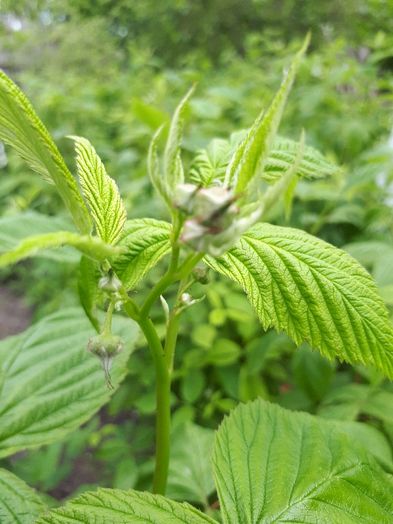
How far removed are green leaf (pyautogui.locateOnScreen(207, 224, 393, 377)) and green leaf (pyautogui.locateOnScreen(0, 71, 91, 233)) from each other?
0.55 feet

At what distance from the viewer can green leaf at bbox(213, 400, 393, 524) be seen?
656 mm

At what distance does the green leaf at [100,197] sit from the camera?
1.83 ft

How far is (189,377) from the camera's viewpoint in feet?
5.14

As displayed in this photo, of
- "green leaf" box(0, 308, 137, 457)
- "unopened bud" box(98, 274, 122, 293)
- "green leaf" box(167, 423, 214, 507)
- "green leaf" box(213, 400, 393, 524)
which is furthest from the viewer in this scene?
"green leaf" box(167, 423, 214, 507)

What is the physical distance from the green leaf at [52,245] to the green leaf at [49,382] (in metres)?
0.37

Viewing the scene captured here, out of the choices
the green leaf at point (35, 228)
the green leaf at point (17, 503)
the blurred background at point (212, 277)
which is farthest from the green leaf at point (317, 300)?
the green leaf at point (35, 228)

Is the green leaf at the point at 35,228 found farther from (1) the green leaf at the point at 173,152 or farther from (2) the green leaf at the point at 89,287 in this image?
(1) the green leaf at the point at 173,152

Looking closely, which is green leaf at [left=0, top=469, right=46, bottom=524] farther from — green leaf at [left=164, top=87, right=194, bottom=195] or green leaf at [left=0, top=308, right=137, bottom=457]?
green leaf at [left=164, top=87, right=194, bottom=195]

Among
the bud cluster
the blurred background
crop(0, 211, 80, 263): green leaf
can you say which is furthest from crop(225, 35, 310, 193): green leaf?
crop(0, 211, 80, 263): green leaf

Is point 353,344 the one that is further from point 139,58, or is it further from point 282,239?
point 139,58

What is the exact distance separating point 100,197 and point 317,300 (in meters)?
0.25

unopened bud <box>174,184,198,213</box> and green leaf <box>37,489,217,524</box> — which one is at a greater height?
unopened bud <box>174,184,198,213</box>

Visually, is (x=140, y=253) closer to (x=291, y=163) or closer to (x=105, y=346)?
(x=105, y=346)

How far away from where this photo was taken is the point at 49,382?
2.85 ft
